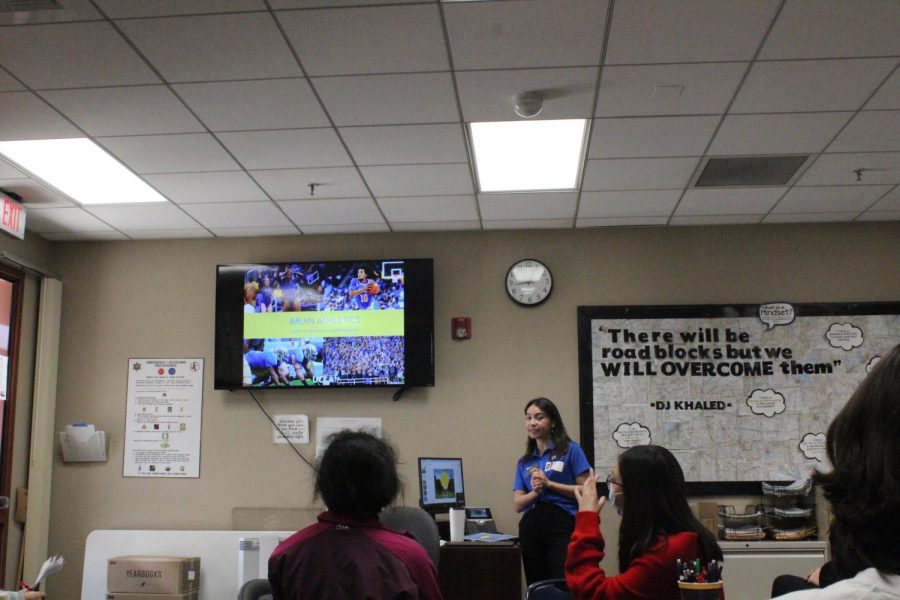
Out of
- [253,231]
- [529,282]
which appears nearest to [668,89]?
[529,282]

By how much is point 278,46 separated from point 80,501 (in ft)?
13.0

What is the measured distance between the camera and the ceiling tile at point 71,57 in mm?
3137

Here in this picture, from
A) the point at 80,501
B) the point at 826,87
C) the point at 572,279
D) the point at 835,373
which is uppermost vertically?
the point at 826,87

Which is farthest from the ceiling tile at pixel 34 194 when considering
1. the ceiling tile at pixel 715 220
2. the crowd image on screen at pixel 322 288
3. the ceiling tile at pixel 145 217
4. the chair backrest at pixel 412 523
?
the ceiling tile at pixel 715 220

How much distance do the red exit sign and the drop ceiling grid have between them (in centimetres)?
12

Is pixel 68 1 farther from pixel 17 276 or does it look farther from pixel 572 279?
pixel 572 279

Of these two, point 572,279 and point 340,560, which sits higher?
point 572,279

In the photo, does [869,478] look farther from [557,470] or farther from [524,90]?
[557,470]

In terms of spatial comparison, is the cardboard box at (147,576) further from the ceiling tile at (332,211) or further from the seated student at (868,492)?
the seated student at (868,492)

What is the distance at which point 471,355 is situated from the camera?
576cm

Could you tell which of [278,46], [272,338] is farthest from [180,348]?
[278,46]

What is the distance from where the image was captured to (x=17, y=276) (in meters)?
5.70

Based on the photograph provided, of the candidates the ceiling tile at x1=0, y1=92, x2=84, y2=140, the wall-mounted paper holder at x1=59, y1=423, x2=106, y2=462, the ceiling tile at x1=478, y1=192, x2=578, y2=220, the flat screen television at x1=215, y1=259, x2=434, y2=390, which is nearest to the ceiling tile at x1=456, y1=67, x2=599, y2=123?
the ceiling tile at x1=478, y1=192, x2=578, y2=220

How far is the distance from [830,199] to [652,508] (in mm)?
3605
